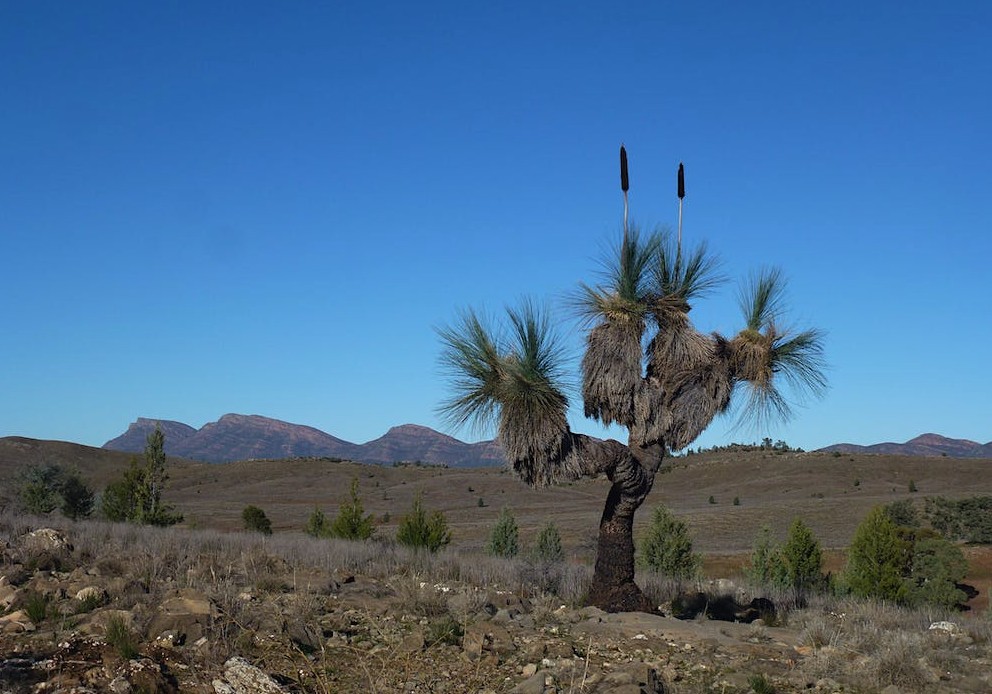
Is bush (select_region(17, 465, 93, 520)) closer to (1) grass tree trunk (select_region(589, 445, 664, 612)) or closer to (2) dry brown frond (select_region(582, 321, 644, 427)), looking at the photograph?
(1) grass tree trunk (select_region(589, 445, 664, 612))

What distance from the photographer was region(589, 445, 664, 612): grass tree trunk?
1188 cm

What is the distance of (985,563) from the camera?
32.8m

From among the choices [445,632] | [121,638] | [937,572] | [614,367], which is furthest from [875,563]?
[121,638]

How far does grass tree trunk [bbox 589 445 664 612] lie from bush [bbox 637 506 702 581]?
13.2 meters

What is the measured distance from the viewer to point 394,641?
8.23 metres

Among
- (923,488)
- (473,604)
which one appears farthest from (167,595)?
(923,488)

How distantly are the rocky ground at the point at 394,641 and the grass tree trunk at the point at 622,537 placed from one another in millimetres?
577

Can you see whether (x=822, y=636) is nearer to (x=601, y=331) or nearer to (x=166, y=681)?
(x=601, y=331)

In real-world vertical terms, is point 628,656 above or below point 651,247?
below

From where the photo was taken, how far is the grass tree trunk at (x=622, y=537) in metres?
11.9

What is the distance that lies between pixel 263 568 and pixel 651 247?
25.7ft

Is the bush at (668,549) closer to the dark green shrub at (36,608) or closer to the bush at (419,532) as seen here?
the bush at (419,532)

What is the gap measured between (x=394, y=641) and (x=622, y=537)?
4.93 metres

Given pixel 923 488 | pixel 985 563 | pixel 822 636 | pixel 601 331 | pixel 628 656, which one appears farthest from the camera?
pixel 923 488
